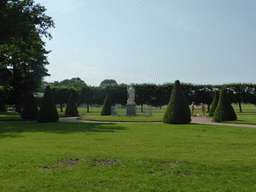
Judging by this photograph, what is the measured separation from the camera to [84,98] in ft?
168

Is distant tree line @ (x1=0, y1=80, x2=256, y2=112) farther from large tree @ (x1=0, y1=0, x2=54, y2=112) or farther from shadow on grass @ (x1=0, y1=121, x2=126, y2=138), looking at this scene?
shadow on grass @ (x1=0, y1=121, x2=126, y2=138)

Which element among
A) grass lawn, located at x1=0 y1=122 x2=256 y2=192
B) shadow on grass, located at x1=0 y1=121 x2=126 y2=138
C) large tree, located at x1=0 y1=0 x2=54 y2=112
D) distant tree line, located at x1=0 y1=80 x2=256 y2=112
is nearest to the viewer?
grass lawn, located at x1=0 y1=122 x2=256 y2=192

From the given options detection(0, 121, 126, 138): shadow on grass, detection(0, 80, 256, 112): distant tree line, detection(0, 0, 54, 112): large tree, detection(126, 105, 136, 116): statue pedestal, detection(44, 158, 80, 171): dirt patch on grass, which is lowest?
detection(0, 121, 126, 138): shadow on grass

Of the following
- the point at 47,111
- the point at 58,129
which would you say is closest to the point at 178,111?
the point at 58,129

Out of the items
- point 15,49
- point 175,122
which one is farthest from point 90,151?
point 15,49

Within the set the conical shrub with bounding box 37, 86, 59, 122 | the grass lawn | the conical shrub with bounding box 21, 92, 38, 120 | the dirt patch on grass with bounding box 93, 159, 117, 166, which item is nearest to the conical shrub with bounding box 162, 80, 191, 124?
the grass lawn

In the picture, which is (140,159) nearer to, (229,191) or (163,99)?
(229,191)

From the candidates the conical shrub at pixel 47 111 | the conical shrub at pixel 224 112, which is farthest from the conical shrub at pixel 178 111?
the conical shrub at pixel 47 111

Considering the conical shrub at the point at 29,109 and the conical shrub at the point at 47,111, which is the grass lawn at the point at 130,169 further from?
the conical shrub at the point at 29,109

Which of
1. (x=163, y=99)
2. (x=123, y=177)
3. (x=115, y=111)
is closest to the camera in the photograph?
(x=123, y=177)

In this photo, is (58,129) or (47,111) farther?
(47,111)

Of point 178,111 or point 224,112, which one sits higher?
point 178,111

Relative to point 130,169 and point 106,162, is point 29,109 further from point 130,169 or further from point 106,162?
point 130,169

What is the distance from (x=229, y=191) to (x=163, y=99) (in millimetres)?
43864
